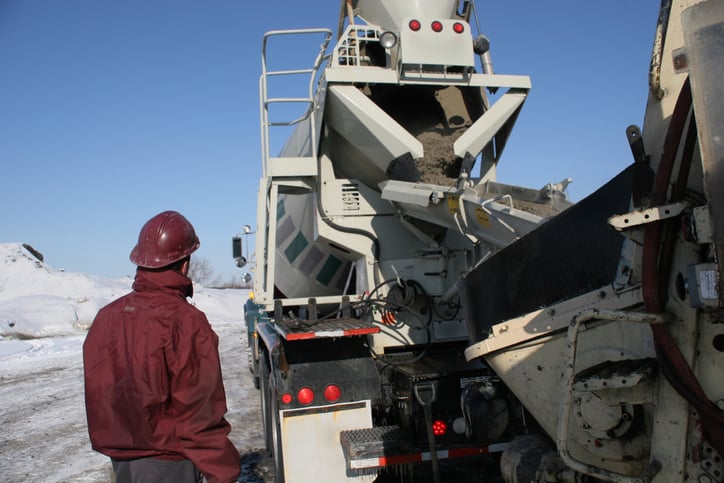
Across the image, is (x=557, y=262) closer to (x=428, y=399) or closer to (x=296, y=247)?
(x=428, y=399)

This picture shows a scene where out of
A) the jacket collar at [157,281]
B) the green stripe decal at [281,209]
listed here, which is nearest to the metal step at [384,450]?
the jacket collar at [157,281]

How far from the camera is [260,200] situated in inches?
201

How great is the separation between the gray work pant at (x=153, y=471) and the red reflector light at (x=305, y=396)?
1918 millimetres

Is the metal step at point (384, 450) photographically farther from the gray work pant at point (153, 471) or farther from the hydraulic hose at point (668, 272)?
the hydraulic hose at point (668, 272)

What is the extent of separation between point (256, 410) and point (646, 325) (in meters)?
6.51

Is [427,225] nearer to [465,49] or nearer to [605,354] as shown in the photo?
[465,49]

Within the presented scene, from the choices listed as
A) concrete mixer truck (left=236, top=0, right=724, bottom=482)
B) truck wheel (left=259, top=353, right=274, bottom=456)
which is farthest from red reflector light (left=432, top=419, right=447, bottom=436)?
truck wheel (left=259, top=353, right=274, bottom=456)

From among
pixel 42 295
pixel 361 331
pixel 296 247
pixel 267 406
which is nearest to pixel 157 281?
pixel 361 331

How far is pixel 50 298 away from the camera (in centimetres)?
2241

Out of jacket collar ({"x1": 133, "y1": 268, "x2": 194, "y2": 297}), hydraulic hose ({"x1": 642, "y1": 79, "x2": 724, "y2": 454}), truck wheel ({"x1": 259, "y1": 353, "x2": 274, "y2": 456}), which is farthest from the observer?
truck wheel ({"x1": 259, "y1": 353, "x2": 274, "y2": 456})

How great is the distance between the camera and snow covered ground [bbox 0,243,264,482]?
578 cm

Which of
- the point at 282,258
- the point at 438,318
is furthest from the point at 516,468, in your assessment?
the point at 282,258

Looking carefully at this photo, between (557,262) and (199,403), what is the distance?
155cm

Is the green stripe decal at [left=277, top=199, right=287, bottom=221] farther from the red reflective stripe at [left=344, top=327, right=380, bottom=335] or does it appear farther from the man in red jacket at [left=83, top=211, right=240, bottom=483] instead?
the man in red jacket at [left=83, top=211, right=240, bottom=483]
